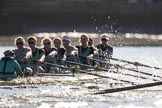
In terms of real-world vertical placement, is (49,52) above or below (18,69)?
above

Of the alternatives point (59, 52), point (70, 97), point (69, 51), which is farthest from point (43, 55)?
point (70, 97)

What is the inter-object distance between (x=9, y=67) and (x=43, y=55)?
8.70 ft

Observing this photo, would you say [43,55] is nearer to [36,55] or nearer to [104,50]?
[36,55]

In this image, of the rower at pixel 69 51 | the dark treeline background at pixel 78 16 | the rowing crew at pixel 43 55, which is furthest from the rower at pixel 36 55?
the dark treeline background at pixel 78 16

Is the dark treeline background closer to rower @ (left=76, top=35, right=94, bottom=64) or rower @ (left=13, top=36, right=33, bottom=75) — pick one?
rower @ (left=76, top=35, right=94, bottom=64)

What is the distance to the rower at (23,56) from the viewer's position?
2459 centimetres

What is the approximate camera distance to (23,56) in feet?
82.2

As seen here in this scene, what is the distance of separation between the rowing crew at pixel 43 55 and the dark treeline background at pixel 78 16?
32.2 metres

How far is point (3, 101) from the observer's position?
1922 cm

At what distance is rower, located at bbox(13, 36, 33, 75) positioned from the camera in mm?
24594

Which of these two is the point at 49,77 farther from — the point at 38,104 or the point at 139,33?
the point at 139,33

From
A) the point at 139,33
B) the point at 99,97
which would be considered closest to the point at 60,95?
the point at 99,97

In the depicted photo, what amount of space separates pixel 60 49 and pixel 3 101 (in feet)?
27.3

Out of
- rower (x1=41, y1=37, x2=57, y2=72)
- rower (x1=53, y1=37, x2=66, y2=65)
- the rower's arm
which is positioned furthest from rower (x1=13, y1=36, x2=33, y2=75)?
rower (x1=53, y1=37, x2=66, y2=65)
